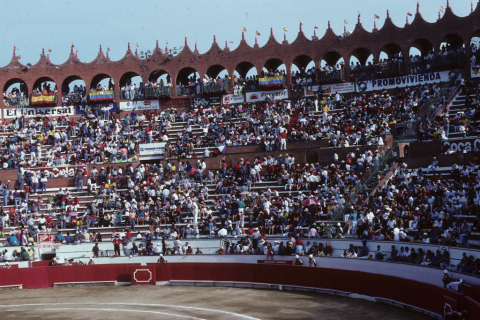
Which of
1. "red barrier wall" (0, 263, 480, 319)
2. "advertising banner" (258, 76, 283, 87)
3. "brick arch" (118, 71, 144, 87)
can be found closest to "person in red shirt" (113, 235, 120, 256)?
"red barrier wall" (0, 263, 480, 319)

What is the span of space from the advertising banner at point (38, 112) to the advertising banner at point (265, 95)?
1696 cm

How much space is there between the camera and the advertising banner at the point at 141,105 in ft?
184

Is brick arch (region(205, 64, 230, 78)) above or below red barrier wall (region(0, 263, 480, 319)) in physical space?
above

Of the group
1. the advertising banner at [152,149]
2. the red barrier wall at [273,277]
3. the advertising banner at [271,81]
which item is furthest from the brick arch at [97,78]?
the red barrier wall at [273,277]

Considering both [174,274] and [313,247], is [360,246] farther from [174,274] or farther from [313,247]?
[174,274]

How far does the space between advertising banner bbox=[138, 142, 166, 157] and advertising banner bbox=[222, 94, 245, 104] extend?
8.70 m

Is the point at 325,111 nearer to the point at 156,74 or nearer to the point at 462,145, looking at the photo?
the point at 462,145

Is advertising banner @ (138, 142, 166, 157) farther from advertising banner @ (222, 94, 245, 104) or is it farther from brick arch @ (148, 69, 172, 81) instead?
brick arch @ (148, 69, 172, 81)

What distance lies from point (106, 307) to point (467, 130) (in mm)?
22974

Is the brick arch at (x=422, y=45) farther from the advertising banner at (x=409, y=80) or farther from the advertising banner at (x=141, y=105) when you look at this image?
the advertising banner at (x=141, y=105)

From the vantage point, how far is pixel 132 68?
5819 centimetres

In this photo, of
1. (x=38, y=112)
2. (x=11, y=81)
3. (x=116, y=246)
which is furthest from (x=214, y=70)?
(x=116, y=246)

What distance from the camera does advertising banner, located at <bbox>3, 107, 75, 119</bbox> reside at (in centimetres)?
5712

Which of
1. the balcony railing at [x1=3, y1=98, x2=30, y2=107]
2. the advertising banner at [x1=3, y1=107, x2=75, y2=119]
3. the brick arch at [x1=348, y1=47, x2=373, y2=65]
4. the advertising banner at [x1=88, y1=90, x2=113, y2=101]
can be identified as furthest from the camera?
the balcony railing at [x1=3, y1=98, x2=30, y2=107]
